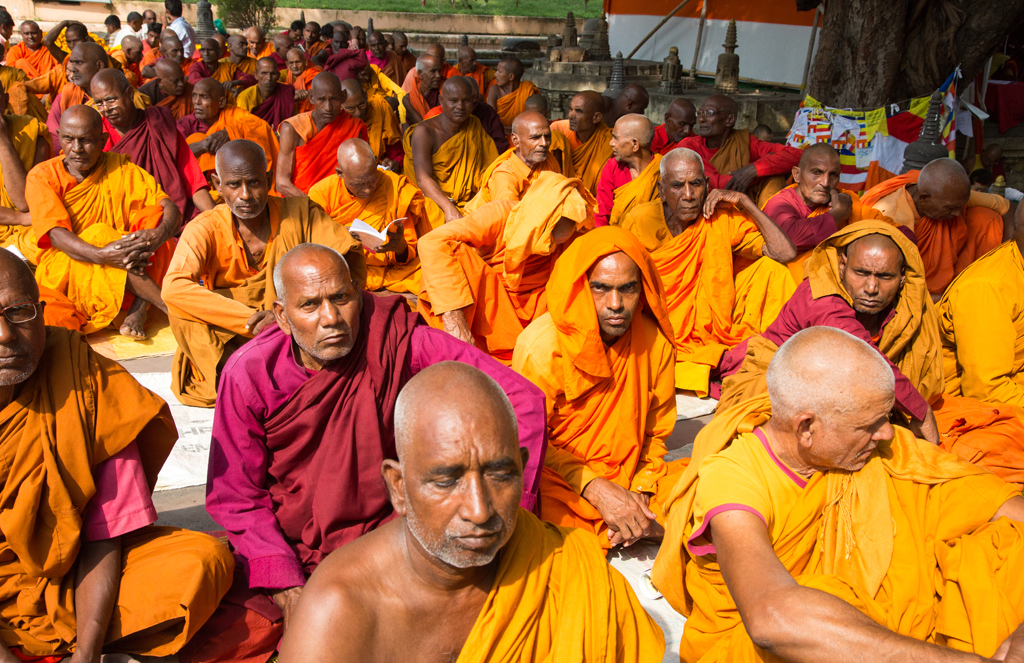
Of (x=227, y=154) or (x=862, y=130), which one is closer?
(x=227, y=154)

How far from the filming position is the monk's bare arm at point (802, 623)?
1.97 metres

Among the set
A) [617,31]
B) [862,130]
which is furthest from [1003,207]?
[617,31]

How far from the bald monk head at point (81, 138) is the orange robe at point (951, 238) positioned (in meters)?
5.75

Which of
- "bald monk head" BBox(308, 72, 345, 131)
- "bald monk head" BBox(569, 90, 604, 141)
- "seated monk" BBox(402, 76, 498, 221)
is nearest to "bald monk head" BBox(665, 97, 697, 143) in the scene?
"bald monk head" BBox(569, 90, 604, 141)

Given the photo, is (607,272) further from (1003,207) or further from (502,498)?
Result: (1003,207)

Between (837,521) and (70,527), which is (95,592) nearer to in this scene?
(70,527)

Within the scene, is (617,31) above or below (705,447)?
above

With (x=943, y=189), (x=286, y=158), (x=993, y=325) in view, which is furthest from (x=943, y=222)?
(x=286, y=158)

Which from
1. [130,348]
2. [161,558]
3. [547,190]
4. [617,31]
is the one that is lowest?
[130,348]

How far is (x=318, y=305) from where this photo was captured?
3.04m

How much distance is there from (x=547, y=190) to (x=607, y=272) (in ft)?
4.55

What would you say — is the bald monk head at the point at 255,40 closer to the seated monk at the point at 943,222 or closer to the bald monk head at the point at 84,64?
the bald monk head at the point at 84,64

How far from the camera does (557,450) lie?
3586 mm

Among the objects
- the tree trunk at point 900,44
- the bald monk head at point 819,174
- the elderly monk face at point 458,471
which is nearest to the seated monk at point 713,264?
the bald monk head at point 819,174
